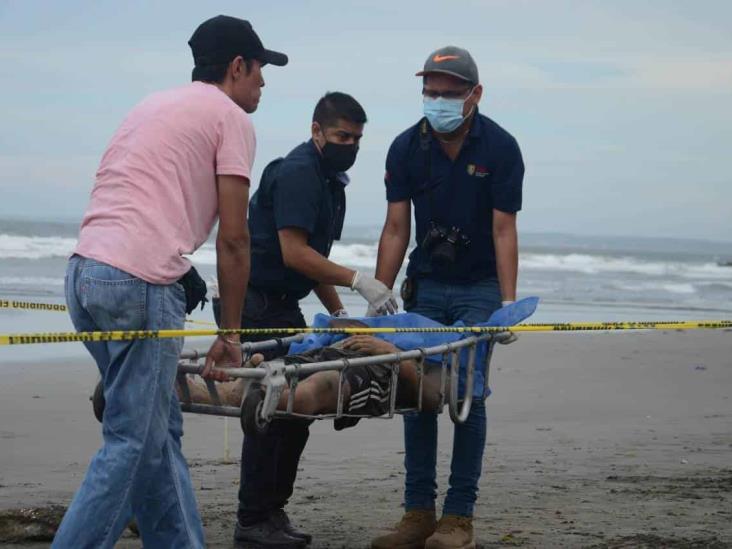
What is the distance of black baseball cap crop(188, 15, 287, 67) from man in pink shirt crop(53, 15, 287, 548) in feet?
0.41

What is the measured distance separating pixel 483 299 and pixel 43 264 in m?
22.3

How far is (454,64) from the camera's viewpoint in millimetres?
5090

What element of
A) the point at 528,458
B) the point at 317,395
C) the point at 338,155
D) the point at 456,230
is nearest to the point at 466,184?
the point at 456,230

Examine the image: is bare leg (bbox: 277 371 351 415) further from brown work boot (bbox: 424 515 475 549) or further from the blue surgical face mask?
the blue surgical face mask

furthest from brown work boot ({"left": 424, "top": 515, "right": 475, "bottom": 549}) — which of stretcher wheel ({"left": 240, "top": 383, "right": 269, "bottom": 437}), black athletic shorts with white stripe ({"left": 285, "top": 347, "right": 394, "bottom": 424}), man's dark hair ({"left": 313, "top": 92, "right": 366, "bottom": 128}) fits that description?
man's dark hair ({"left": 313, "top": 92, "right": 366, "bottom": 128})

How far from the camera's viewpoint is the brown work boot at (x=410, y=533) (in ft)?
16.2

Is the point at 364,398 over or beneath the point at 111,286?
beneath

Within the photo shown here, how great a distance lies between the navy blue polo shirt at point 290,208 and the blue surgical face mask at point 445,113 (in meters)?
0.45

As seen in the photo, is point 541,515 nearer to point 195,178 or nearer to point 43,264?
point 195,178

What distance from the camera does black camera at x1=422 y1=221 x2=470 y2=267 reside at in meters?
5.09

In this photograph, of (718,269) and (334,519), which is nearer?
(334,519)

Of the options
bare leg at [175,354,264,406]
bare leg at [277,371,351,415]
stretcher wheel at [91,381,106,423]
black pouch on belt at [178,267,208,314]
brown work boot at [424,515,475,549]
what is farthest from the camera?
brown work boot at [424,515,475,549]

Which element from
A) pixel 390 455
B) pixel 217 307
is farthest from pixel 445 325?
pixel 390 455

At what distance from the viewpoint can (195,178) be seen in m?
3.79
